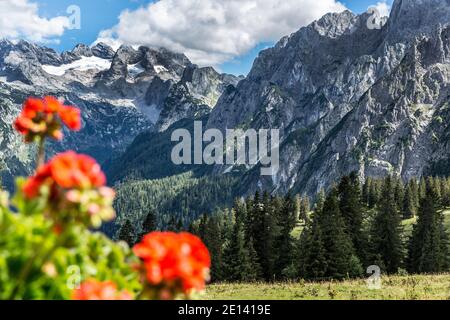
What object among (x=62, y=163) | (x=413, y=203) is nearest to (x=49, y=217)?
(x=62, y=163)

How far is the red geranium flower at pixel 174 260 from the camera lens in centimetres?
413

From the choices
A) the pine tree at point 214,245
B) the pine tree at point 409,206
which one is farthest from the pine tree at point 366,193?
the pine tree at point 214,245

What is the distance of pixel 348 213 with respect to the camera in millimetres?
67312

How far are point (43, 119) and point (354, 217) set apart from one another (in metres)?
65.3

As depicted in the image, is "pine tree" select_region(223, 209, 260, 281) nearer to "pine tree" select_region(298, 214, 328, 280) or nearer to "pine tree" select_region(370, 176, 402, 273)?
"pine tree" select_region(298, 214, 328, 280)

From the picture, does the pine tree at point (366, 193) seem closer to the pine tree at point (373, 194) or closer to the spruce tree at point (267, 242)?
the pine tree at point (373, 194)

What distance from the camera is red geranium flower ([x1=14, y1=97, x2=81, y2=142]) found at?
539 cm

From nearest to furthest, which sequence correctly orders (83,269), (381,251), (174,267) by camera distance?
1. (174,267)
2. (83,269)
3. (381,251)

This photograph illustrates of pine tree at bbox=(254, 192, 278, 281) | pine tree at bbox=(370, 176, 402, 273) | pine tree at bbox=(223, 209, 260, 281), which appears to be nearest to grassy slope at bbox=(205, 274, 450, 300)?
pine tree at bbox=(223, 209, 260, 281)

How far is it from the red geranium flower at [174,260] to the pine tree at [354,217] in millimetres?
61770

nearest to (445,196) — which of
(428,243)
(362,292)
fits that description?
(428,243)

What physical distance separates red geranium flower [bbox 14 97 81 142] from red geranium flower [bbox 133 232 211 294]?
1.87 m

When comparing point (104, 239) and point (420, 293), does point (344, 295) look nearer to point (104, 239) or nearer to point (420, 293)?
point (420, 293)
